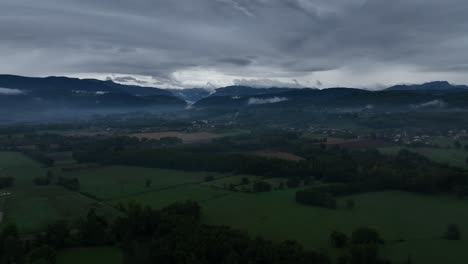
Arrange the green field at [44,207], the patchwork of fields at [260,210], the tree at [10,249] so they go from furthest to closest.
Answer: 1. the green field at [44,207]
2. the patchwork of fields at [260,210]
3. the tree at [10,249]

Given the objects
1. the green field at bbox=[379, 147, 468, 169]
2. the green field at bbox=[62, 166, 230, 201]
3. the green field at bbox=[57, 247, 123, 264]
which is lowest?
the green field at bbox=[57, 247, 123, 264]

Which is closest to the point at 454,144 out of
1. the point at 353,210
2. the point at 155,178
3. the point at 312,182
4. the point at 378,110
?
the point at 312,182

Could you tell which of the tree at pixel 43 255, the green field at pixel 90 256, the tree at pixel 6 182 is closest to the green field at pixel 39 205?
the tree at pixel 6 182

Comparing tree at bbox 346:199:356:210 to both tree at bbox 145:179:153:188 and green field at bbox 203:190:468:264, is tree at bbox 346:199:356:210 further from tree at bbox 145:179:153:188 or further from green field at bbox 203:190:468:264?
tree at bbox 145:179:153:188

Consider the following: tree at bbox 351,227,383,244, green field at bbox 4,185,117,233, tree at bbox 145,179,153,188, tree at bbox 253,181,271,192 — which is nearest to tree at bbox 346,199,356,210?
tree at bbox 351,227,383,244

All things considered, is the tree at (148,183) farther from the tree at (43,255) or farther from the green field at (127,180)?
the tree at (43,255)

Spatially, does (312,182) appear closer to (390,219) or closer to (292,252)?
(390,219)

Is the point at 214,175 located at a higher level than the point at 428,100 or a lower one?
lower
